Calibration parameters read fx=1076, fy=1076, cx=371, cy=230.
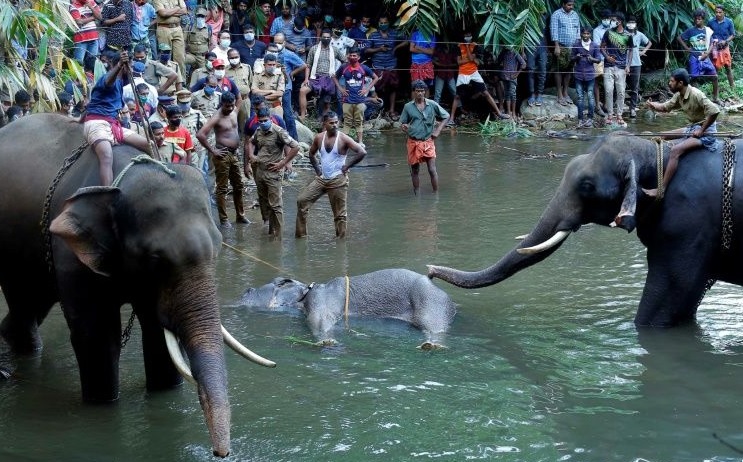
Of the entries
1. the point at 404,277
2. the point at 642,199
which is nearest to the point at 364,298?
the point at 404,277

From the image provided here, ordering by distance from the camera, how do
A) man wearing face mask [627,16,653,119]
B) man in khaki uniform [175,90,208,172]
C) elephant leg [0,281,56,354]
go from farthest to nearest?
1. man wearing face mask [627,16,653,119]
2. man in khaki uniform [175,90,208,172]
3. elephant leg [0,281,56,354]

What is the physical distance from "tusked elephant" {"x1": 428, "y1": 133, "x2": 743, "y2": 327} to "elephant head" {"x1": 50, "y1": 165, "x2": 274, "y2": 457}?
123 inches

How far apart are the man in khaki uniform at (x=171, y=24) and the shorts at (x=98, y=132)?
9977mm

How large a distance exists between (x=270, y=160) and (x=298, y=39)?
778 centimetres

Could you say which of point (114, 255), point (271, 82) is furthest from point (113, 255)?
point (271, 82)

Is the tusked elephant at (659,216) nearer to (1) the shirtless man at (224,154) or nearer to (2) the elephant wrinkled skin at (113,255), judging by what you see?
(2) the elephant wrinkled skin at (113,255)

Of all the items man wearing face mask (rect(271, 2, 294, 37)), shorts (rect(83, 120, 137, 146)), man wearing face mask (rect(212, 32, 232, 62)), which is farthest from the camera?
man wearing face mask (rect(271, 2, 294, 37))

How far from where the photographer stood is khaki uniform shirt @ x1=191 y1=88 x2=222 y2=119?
15141 mm

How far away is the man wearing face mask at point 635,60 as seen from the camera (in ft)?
65.8

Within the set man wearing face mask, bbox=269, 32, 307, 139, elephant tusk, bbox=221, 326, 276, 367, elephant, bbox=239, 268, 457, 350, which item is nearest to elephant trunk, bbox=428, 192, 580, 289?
elephant, bbox=239, 268, 457, 350

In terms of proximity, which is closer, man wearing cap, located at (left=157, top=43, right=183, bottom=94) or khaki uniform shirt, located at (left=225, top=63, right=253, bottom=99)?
man wearing cap, located at (left=157, top=43, right=183, bottom=94)

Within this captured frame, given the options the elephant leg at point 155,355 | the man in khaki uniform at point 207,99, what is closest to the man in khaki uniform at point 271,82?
the man in khaki uniform at point 207,99

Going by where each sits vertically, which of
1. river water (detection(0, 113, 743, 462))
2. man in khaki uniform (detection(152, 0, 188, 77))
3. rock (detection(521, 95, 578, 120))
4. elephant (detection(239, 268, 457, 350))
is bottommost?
river water (detection(0, 113, 743, 462))

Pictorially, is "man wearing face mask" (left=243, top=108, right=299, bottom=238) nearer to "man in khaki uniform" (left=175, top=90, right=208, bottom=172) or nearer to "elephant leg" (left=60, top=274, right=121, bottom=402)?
"man in khaki uniform" (left=175, top=90, right=208, bottom=172)
